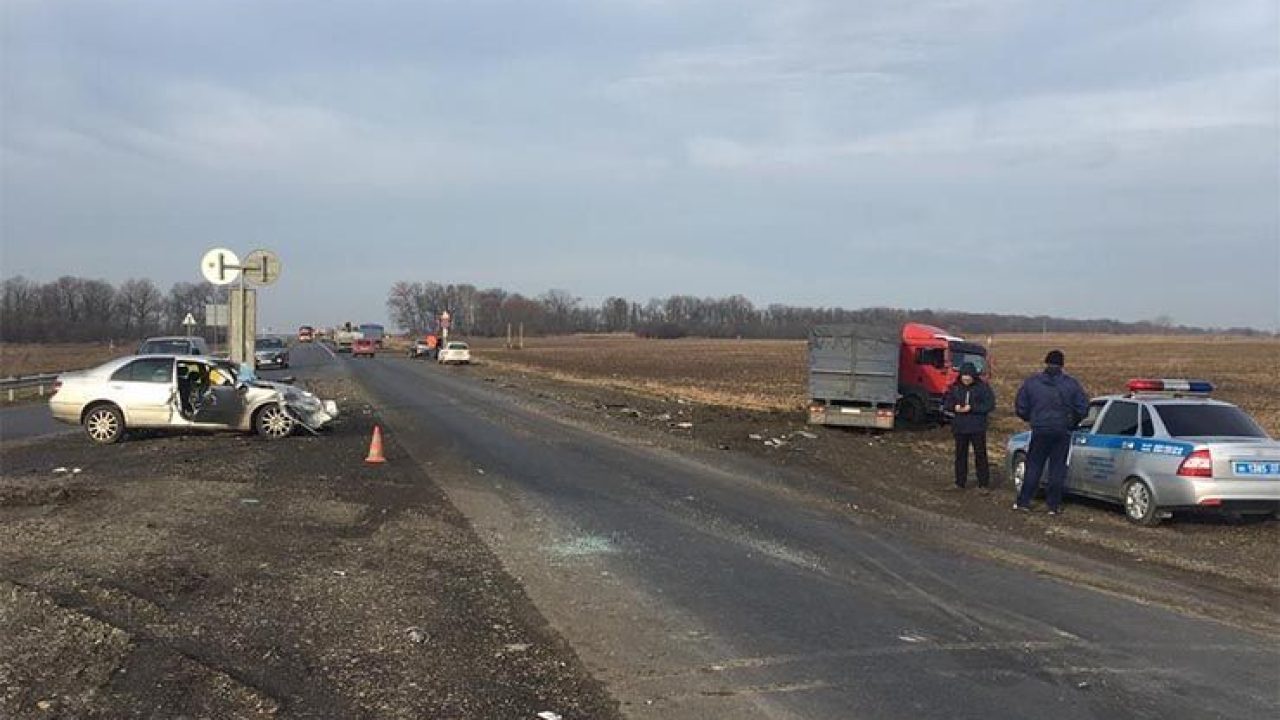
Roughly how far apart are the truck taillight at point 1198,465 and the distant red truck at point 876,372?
38.7 feet

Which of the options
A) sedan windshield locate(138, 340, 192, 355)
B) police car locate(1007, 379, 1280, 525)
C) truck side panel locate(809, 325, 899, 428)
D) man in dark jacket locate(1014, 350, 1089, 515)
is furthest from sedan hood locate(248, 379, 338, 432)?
→ police car locate(1007, 379, 1280, 525)

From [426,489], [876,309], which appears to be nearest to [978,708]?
[426,489]

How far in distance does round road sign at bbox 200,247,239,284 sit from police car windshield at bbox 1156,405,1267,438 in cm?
1412

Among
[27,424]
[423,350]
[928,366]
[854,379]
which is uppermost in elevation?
[928,366]

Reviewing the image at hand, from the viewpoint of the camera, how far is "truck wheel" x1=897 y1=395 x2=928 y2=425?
23.7m

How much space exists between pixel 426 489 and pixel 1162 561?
7882 mm

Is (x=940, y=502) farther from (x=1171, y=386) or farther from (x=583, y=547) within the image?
(x=583, y=547)

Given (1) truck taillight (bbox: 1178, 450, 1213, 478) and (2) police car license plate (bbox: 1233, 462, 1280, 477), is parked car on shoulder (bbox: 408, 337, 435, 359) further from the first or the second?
(2) police car license plate (bbox: 1233, 462, 1280, 477)

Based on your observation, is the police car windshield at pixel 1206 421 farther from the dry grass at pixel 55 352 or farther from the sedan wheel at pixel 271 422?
the dry grass at pixel 55 352

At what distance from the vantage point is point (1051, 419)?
11.7m

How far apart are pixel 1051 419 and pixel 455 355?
53.4 metres

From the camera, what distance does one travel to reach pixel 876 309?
182500 mm

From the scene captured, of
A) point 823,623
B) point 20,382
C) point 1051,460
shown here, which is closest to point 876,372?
point 1051,460

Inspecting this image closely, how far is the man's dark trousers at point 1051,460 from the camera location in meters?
11.8
